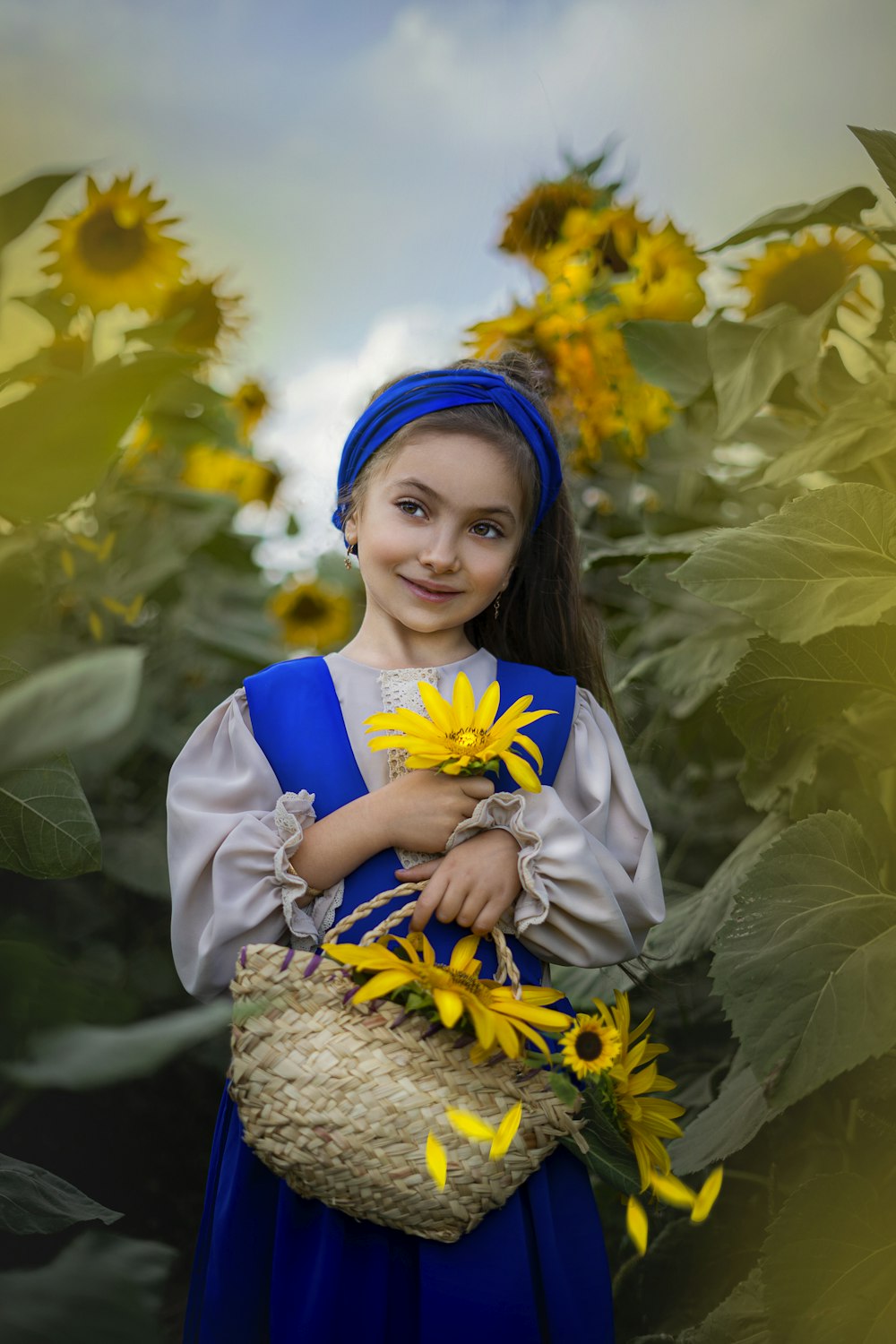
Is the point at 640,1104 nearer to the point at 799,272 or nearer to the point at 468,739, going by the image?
the point at 468,739

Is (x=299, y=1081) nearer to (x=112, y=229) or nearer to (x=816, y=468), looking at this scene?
(x=816, y=468)

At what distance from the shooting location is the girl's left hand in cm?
89

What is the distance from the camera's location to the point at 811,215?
110 cm

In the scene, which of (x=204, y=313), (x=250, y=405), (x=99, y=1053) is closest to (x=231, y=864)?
(x=99, y=1053)

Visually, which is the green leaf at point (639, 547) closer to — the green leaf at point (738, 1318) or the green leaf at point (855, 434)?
the green leaf at point (855, 434)

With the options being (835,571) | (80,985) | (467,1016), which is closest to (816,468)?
(835,571)

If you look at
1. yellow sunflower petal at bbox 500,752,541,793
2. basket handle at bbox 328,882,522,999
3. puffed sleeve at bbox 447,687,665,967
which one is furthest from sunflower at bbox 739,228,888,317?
basket handle at bbox 328,882,522,999

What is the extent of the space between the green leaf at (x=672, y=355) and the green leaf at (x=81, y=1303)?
107cm

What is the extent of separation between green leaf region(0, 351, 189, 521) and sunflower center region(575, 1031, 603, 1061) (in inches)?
23.6

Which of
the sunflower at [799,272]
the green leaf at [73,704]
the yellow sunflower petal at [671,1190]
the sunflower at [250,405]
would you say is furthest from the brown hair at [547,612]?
the sunflower at [250,405]

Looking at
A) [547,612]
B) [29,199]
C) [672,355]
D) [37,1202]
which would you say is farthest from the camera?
[672,355]

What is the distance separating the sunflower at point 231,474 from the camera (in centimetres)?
201

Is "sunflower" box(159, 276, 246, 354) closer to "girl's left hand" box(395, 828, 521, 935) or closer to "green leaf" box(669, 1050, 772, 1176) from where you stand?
"girl's left hand" box(395, 828, 521, 935)

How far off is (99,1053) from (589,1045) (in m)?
0.51
